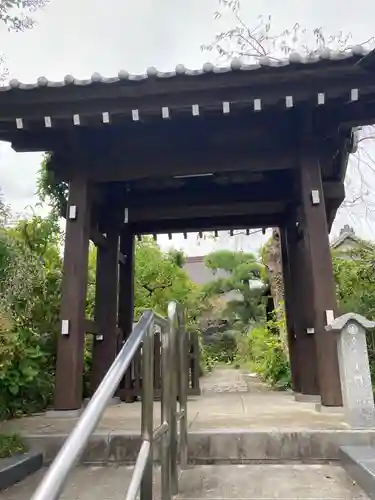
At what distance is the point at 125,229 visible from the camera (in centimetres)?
606

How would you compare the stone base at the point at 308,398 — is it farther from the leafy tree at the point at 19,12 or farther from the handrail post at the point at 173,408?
the leafy tree at the point at 19,12

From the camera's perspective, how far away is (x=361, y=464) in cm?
242

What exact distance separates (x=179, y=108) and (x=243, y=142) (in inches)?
38.3

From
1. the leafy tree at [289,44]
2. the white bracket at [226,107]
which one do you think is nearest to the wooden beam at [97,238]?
the white bracket at [226,107]

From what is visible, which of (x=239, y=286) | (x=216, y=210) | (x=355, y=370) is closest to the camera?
(x=355, y=370)

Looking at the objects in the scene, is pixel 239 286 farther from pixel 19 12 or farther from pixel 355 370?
pixel 355 370

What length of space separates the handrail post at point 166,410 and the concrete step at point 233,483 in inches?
13.7

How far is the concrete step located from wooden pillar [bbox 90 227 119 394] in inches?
88.7

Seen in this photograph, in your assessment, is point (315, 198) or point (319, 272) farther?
point (315, 198)

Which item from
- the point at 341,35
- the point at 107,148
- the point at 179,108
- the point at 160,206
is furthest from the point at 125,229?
the point at 341,35

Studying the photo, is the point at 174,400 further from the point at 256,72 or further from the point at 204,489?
the point at 256,72

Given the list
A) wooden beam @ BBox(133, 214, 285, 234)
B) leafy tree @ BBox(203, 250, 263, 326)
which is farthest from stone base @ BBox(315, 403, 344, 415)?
leafy tree @ BBox(203, 250, 263, 326)

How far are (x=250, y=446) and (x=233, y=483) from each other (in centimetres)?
50

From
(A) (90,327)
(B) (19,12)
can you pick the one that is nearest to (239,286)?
(A) (90,327)
